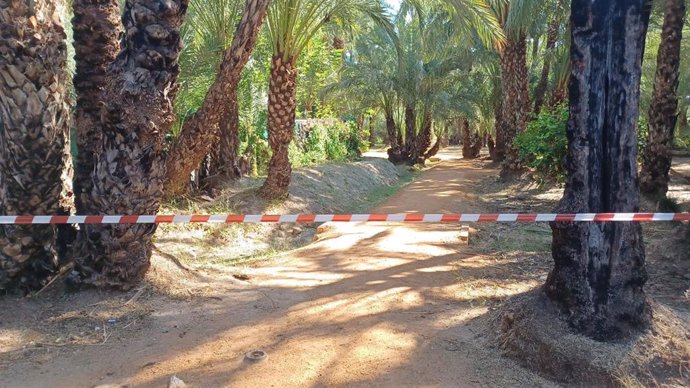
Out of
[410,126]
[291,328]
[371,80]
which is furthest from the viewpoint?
[410,126]

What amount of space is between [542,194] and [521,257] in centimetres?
815

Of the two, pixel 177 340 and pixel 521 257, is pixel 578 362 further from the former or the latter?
pixel 521 257

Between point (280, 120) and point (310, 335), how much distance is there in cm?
802

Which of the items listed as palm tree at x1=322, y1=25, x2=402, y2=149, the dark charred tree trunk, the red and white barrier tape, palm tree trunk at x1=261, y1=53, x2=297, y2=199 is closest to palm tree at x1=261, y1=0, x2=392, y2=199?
palm tree trunk at x1=261, y1=53, x2=297, y2=199

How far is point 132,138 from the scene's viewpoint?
5.11 m

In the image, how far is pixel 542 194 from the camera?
14680 mm

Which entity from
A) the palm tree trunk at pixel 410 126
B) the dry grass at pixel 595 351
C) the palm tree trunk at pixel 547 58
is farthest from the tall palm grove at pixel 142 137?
the palm tree trunk at pixel 410 126

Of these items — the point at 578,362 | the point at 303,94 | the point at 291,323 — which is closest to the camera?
the point at 578,362

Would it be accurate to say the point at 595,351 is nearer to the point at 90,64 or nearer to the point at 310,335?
the point at 310,335

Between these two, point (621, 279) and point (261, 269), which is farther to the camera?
point (261, 269)

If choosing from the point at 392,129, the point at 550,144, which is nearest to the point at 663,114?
the point at 550,144

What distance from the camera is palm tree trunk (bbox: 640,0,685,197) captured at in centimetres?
1056

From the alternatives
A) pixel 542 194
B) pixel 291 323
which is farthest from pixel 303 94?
pixel 291 323

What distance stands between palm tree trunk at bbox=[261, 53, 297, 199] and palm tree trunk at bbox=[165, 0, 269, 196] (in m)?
2.51
